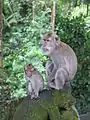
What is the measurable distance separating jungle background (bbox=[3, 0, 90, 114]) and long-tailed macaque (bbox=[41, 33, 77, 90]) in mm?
1298

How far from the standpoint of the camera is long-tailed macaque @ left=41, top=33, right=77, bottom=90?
3.54 metres

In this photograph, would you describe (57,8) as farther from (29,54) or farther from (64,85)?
(64,85)

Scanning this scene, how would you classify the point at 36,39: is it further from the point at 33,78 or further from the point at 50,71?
the point at 33,78

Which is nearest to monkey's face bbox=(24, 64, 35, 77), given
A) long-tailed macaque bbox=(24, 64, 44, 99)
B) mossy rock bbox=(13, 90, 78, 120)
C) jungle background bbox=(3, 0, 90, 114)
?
long-tailed macaque bbox=(24, 64, 44, 99)

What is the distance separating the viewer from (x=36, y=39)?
7832 millimetres

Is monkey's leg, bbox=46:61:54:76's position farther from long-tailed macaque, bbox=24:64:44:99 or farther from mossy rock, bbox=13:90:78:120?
mossy rock, bbox=13:90:78:120

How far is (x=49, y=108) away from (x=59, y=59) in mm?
955

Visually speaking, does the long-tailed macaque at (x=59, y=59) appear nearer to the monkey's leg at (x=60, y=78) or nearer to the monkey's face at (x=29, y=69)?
the monkey's leg at (x=60, y=78)

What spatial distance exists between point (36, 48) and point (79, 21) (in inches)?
71.3

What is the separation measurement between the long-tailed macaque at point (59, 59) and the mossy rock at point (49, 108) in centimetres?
52

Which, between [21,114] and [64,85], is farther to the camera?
[64,85]

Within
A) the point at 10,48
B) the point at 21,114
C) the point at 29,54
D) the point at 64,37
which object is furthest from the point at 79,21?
the point at 21,114

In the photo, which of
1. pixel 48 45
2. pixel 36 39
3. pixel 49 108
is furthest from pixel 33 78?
pixel 36 39

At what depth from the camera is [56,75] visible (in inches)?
143
